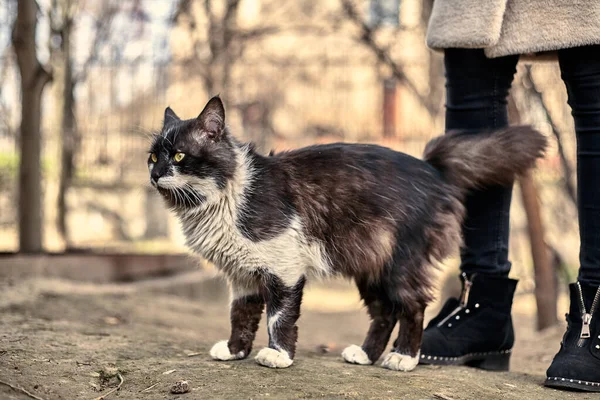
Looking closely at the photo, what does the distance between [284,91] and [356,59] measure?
133 cm

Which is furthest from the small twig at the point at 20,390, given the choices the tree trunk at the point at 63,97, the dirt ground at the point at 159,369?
the tree trunk at the point at 63,97

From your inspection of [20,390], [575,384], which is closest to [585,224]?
[575,384]

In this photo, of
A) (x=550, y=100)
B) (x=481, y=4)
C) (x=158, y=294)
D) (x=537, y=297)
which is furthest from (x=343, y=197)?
(x=550, y=100)

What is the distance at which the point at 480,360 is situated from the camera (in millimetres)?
3252

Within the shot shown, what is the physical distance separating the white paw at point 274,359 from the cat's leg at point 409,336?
0.45 m

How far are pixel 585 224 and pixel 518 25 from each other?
31.6 inches

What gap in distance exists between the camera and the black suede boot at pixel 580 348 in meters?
2.68

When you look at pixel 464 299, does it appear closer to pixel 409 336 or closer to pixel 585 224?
pixel 409 336

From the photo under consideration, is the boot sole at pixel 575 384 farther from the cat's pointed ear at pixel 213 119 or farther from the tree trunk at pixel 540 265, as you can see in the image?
the tree trunk at pixel 540 265

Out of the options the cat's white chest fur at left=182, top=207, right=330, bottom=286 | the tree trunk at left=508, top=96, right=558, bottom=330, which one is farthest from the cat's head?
the tree trunk at left=508, top=96, right=558, bottom=330

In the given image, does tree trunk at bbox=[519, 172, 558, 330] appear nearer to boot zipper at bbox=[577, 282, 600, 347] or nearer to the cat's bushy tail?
the cat's bushy tail

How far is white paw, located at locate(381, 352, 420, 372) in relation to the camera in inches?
116

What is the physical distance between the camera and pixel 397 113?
1154 centimetres

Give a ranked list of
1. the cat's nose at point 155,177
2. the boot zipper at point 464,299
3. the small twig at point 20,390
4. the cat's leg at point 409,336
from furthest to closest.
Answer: the boot zipper at point 464,299, the cat's leg at point 409,336, the cat's nose at point 155,177, the small twig at point 20,390
